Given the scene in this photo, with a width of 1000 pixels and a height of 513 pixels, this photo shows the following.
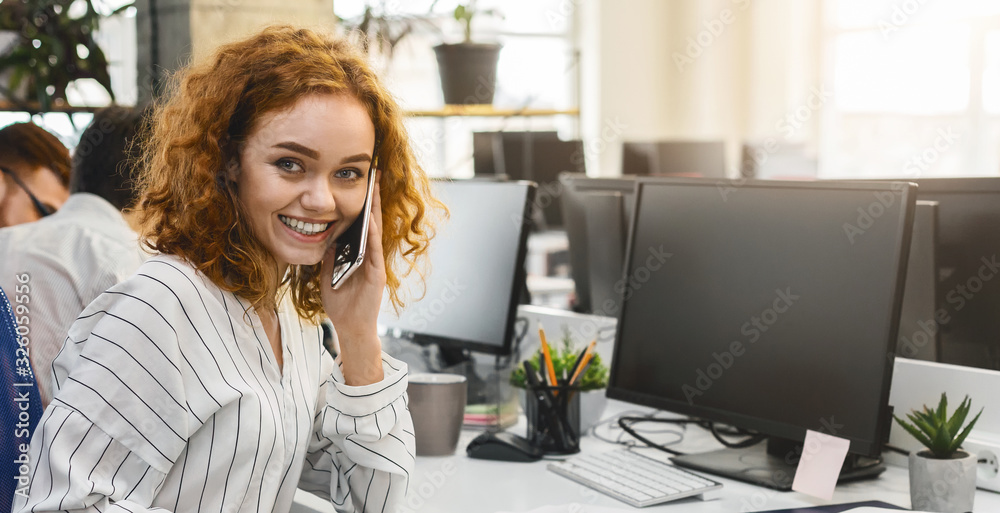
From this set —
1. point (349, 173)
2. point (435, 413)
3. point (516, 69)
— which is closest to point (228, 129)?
point (349, 173)

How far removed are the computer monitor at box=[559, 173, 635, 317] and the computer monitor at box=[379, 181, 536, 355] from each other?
32 centimetres

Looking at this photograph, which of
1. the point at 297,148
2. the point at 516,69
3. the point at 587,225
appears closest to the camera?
the point at 297,148

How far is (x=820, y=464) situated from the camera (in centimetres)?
125

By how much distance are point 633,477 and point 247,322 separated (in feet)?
1.95

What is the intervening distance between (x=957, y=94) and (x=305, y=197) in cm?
491

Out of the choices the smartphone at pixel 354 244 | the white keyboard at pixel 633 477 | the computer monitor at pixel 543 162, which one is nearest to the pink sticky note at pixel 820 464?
the white keyboard at pixel 633 477

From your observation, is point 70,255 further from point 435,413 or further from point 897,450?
point 897,450

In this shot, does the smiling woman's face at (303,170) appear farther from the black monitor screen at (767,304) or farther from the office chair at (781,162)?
the office chair at (781,162)

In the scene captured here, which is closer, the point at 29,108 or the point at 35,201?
the point at 35,201

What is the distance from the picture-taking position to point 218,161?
1.16 m

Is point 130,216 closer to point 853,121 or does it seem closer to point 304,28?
point 304,28

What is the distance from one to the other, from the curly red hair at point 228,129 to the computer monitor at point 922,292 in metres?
0.81

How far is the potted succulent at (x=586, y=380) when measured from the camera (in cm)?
160

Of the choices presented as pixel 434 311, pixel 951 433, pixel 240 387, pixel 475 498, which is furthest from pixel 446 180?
pixel 951 433
